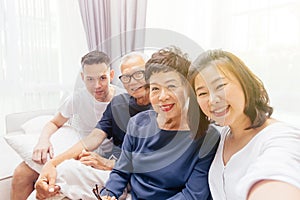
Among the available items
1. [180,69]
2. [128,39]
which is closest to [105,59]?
[128,39]

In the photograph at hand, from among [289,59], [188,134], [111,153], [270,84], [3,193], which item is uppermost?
[289,59]

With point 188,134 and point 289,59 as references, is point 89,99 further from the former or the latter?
point 289,59

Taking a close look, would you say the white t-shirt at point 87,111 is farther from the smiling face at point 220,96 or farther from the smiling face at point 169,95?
the smiling face at point 220,96

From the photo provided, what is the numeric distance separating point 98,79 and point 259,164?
0.74 metres

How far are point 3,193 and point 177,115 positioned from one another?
1013 mm

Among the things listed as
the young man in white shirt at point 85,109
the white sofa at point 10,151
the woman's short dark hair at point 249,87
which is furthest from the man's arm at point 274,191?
the white sofa at point 10,151

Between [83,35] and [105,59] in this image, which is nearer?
[105,59]

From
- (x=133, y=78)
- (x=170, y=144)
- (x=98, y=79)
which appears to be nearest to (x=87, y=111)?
(x=98, y=79)

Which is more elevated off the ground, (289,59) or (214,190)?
(289,59)

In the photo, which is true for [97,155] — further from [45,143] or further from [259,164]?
[259,164]

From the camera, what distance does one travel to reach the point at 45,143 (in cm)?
128

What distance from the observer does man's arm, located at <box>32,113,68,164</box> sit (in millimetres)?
1234

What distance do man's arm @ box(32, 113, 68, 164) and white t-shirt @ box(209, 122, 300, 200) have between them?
0.76m

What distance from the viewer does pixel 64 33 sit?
7.11 ft
